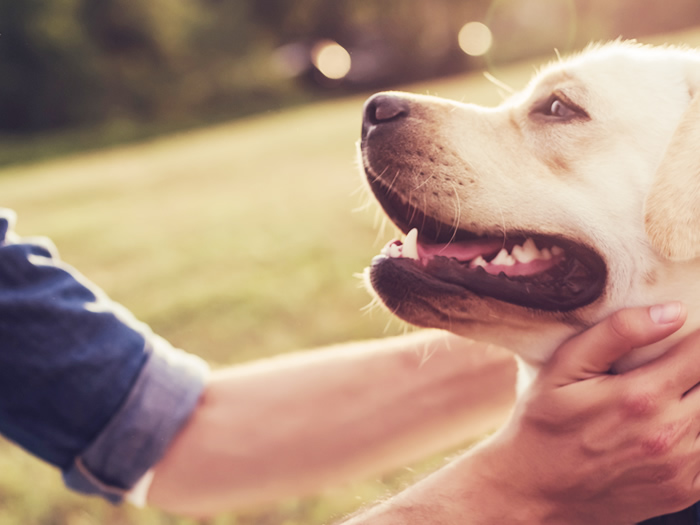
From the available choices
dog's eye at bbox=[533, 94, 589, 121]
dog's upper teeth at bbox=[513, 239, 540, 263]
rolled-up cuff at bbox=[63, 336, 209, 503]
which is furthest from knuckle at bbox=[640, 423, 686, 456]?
rolled-up cuff at bbox=[63, 336, 209, 503]

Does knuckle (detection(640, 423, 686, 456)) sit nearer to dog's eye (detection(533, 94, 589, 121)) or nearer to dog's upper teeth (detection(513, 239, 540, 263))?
dog's upper teeth (detection(513, 239, 540, 263))

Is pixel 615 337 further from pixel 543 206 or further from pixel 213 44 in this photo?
pixel 213 44

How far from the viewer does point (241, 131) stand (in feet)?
77.7

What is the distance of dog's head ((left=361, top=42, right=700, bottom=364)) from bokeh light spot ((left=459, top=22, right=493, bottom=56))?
25572 mm

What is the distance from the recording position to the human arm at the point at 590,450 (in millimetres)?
1914

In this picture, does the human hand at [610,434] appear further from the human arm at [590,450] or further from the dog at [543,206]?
the dog at [543,206]

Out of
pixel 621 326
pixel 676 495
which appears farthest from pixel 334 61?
pixel 676 495

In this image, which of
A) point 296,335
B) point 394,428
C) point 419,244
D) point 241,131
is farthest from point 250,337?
point 241,131

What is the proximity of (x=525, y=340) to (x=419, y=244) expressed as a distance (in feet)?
1.50

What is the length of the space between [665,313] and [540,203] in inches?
19.3

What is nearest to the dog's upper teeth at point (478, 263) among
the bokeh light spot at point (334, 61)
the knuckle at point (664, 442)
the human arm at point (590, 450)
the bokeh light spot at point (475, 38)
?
→ the human arm at point (590, 450)

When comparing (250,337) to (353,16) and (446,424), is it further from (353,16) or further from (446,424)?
(353,16)

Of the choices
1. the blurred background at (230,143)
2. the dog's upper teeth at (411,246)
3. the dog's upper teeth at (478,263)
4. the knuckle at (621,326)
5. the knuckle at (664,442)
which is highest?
the dog's upper teeth at (411,246)

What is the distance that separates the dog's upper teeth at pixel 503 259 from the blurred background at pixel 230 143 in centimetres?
53
